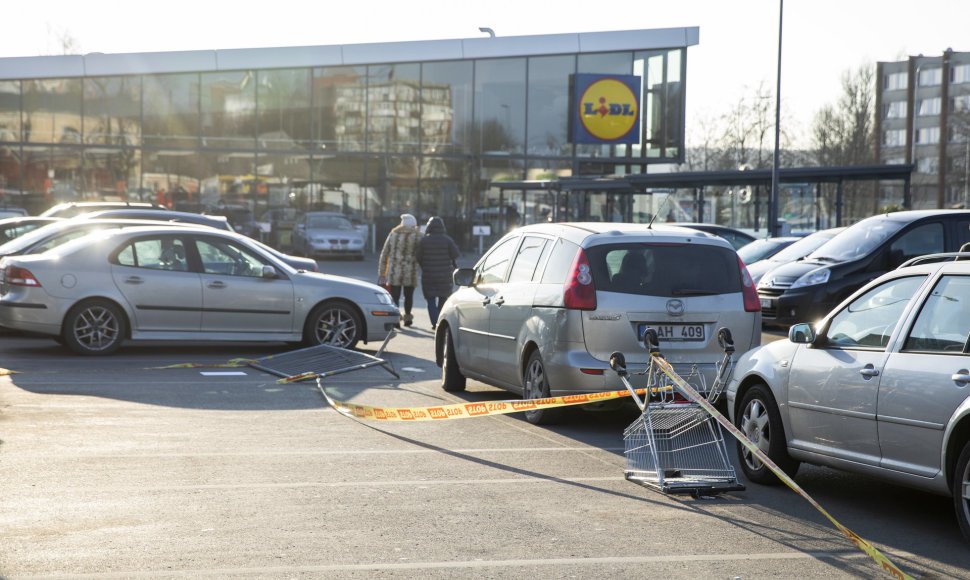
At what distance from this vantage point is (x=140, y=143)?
42.9 m

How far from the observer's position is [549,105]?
145 ft

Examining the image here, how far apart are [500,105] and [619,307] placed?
117ft

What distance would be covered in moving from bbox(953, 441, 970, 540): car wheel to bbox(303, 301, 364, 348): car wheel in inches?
378

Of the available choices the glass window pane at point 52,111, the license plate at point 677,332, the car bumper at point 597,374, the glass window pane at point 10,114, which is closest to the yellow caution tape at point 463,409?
the car bumper at point 597,374

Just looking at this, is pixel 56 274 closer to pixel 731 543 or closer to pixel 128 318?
pixel 128 318

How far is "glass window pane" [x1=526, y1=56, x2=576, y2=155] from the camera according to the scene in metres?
43.9

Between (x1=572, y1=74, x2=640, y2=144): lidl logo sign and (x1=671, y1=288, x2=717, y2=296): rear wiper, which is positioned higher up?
(x1=572, y1=74, x2=640, y2=144): lidl logo sign

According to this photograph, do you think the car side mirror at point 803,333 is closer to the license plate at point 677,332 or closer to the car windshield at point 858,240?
the license plate at point 677,332

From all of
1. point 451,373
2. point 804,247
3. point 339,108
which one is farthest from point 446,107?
point 451,373

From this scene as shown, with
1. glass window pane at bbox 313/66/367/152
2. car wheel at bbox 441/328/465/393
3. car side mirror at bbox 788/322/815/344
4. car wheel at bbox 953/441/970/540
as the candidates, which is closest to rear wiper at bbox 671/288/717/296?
car side mirror at bbox 788/322/815/344

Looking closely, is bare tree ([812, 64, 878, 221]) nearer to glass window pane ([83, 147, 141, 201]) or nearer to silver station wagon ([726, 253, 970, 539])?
glass window pane ([83, 147, 141, 201])

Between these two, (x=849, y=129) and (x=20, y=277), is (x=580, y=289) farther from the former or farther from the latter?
(x=849, y=129)

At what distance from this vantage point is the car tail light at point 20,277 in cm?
1300

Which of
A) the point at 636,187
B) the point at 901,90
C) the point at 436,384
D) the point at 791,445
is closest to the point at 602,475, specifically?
the point at 791,445
